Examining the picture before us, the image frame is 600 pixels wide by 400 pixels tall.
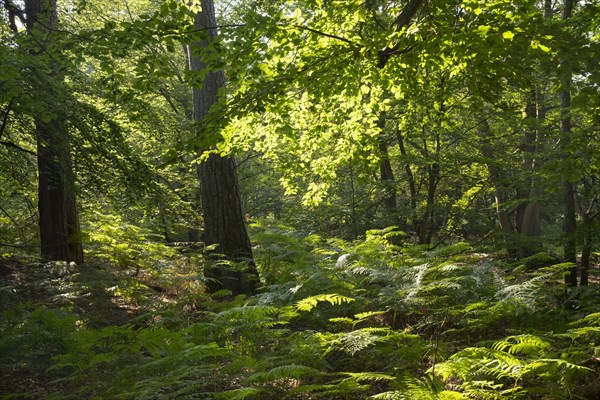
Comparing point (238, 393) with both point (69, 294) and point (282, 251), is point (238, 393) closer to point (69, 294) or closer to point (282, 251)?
point (69, 294)

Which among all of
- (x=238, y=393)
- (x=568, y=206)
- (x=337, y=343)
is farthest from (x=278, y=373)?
(x=568, y=206)

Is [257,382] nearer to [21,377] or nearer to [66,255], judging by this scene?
[21,377]

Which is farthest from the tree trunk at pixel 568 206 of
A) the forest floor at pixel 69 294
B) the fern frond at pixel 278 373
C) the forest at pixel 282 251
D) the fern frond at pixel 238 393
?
the forest floor at pixel 69 294

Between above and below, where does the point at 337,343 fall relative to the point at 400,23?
below

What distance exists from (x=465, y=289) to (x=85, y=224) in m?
8.45

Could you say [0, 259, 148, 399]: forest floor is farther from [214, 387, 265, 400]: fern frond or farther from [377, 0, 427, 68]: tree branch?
[377, 0, 427, 68]: tree branch

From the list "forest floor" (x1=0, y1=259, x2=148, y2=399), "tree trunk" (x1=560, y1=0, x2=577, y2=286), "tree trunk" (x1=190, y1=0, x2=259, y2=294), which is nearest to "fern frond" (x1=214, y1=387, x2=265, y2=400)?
"forest floor" (x1=0, y1=259, x2=148, y2=399)

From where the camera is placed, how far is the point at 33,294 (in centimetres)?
753

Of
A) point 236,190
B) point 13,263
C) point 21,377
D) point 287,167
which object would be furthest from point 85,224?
point 21,377

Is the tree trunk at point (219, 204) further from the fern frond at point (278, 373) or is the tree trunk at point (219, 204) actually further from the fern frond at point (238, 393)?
the fern frond at point (238, 393)

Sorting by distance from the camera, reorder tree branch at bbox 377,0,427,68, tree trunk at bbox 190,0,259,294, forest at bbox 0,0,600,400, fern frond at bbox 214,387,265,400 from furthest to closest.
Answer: tree trunk at bbox 190,0,259,294, tree branch at bbox 377,0,427,68, forest at bbox 0,0,600,400, fern frond at bbox 214,387,265,400

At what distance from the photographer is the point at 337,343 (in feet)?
15.2

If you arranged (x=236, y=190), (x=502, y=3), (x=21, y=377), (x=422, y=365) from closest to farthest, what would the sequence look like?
(x=422, y=365), (x=502, y=3), (x=21, y=377), (x=236, y=190)

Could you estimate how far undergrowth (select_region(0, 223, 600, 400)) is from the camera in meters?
3.62
